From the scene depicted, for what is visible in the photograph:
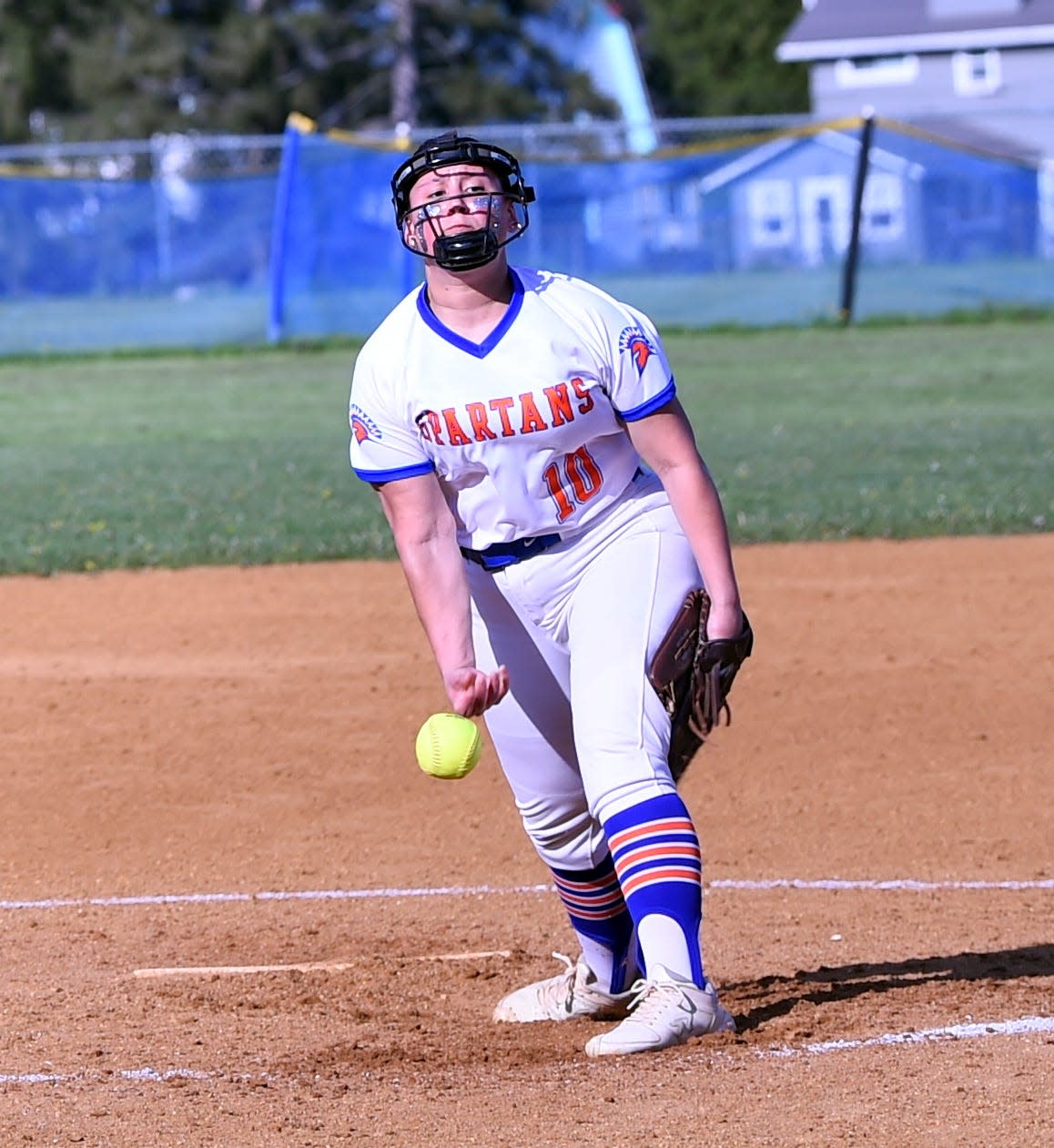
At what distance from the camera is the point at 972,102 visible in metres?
43.7

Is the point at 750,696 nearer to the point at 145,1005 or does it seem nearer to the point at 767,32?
the point at 145,1005

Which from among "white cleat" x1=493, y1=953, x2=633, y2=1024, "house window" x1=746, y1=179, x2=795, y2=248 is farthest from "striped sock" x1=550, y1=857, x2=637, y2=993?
"house window" x1=746, y1=179, x2=795, y2=248

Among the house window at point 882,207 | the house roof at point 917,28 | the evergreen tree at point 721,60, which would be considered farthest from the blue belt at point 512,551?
the evergreen tree at point 721,60

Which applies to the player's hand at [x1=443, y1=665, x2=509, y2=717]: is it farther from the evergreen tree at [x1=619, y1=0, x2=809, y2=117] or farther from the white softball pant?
the evergreen tree at [x1=619, y1=0, x2=809, y2=117]

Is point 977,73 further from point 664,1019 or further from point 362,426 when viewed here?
point 664,1019

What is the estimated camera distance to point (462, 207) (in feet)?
12.2

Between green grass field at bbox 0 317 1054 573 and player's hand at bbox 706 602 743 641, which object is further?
green grass field at bbox 0 317 1054 573

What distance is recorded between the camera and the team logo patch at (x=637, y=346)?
3.74 m

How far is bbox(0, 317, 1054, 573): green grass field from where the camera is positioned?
989 centimetres

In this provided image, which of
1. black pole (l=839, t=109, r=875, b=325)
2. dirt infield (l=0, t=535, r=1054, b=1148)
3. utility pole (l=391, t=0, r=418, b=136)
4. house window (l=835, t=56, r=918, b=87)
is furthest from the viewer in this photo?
house window (l=835, t=56, r=918, b=87)

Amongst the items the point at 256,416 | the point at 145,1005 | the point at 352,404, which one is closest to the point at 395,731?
the point at 145,1005

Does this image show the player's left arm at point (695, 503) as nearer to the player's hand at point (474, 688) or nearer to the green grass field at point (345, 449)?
the player's hand at point (474, 688)

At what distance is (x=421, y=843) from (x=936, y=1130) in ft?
9.10

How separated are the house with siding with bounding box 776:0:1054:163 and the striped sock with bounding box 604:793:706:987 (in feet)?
130
